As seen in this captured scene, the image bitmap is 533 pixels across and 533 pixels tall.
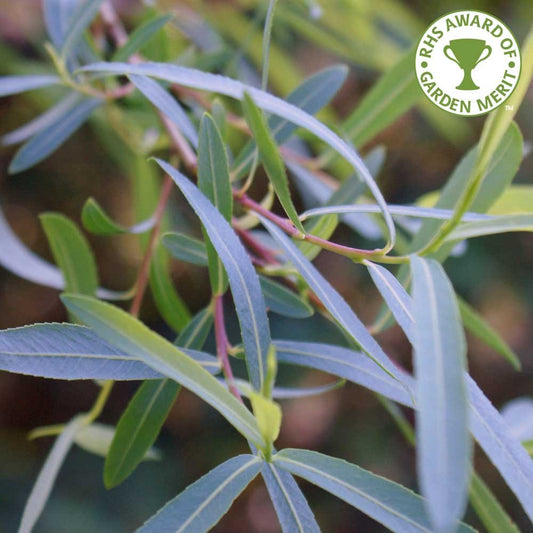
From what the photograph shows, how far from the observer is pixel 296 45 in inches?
50.4

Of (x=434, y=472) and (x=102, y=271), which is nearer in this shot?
(x=434, y=472)

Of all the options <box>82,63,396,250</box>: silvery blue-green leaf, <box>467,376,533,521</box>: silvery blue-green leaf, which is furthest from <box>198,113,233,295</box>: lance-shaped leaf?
<box>467,376,533,521</box>: silvery blue-green leaf

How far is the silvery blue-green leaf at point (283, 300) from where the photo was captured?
0.37m

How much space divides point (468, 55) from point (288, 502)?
26 cm

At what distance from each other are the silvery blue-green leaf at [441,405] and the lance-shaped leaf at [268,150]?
79 millimetres

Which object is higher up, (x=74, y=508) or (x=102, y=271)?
(x=102, y=271)

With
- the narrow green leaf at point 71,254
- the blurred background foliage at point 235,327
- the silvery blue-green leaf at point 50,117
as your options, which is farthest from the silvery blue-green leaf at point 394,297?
the blurred background foliage at point 235,327

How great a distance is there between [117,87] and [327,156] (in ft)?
0.58

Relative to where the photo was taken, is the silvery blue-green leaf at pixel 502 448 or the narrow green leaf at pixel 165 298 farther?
the narrow green leaf at pixel 165 298

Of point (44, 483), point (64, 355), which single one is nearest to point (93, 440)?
point (44, 483)

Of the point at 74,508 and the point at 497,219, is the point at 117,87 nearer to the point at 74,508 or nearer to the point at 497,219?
the point at 497,219

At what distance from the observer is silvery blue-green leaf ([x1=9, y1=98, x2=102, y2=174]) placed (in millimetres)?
478

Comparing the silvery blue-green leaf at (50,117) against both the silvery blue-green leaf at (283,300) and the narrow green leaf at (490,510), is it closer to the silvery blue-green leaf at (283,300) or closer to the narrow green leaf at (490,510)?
the silvery blue-green leaf at (283,300)

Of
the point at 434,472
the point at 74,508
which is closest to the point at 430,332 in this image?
the point at 434,472
